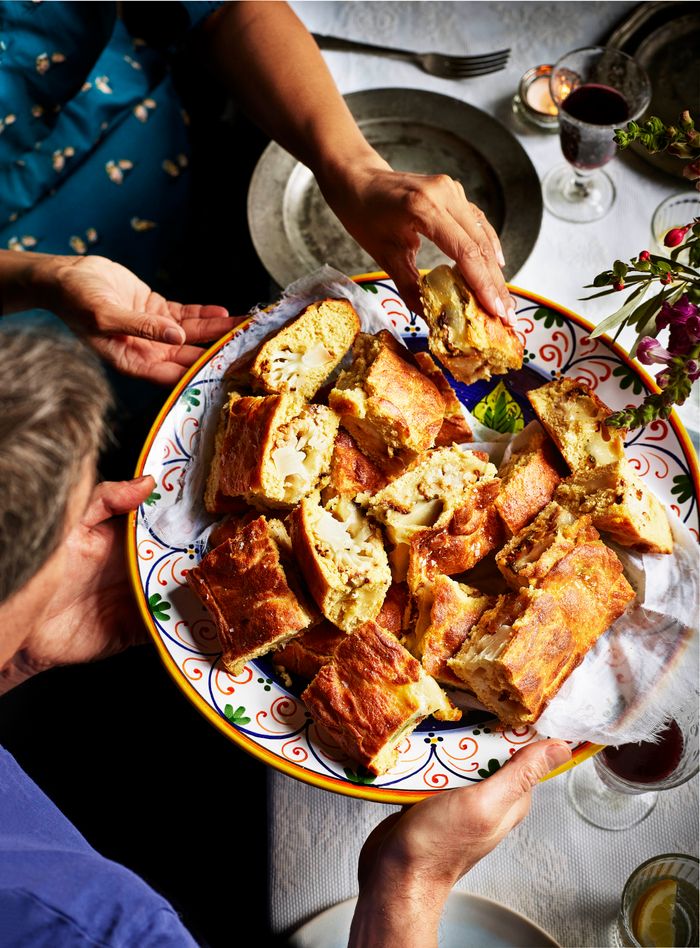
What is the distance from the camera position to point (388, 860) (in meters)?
1.60

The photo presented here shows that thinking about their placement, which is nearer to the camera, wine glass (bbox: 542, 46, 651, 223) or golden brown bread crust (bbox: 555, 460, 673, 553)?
golden brown bread crust (bbox: 555, 460, 673, 553)

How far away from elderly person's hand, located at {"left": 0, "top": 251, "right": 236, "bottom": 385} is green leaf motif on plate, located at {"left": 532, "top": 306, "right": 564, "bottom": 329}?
0.77 m

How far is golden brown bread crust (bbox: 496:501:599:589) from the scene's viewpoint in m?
1.68

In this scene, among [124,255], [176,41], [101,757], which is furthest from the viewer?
[101,757]

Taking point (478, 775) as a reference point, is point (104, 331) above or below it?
above

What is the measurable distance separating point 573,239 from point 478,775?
1.45 meters

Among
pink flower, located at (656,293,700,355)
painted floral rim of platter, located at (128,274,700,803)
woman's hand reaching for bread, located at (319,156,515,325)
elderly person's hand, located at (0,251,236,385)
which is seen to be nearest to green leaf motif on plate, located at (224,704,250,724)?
painted floral rim of platter, located at (128,274,700,803)

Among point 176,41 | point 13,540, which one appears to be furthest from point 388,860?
point 176,41

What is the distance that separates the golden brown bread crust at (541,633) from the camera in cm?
161

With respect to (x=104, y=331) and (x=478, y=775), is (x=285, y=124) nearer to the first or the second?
(x=104, y=331)

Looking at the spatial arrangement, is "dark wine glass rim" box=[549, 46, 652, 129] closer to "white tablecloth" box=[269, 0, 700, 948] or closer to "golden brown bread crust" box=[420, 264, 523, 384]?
"white tablecloth" box=[269, 0, 700, 948]

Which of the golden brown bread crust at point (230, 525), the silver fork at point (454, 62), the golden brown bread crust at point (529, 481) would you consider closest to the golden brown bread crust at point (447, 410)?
the golden brown bread crust at point (529, 481)

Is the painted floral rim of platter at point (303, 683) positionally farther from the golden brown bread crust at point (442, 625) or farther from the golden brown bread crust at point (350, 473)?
the golden brown bread crust at point (350, 473)

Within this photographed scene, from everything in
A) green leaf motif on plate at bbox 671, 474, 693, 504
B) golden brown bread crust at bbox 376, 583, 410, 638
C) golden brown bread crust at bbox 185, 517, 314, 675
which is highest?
golden brown bread crust at bbox 185, 517, 314, 675
